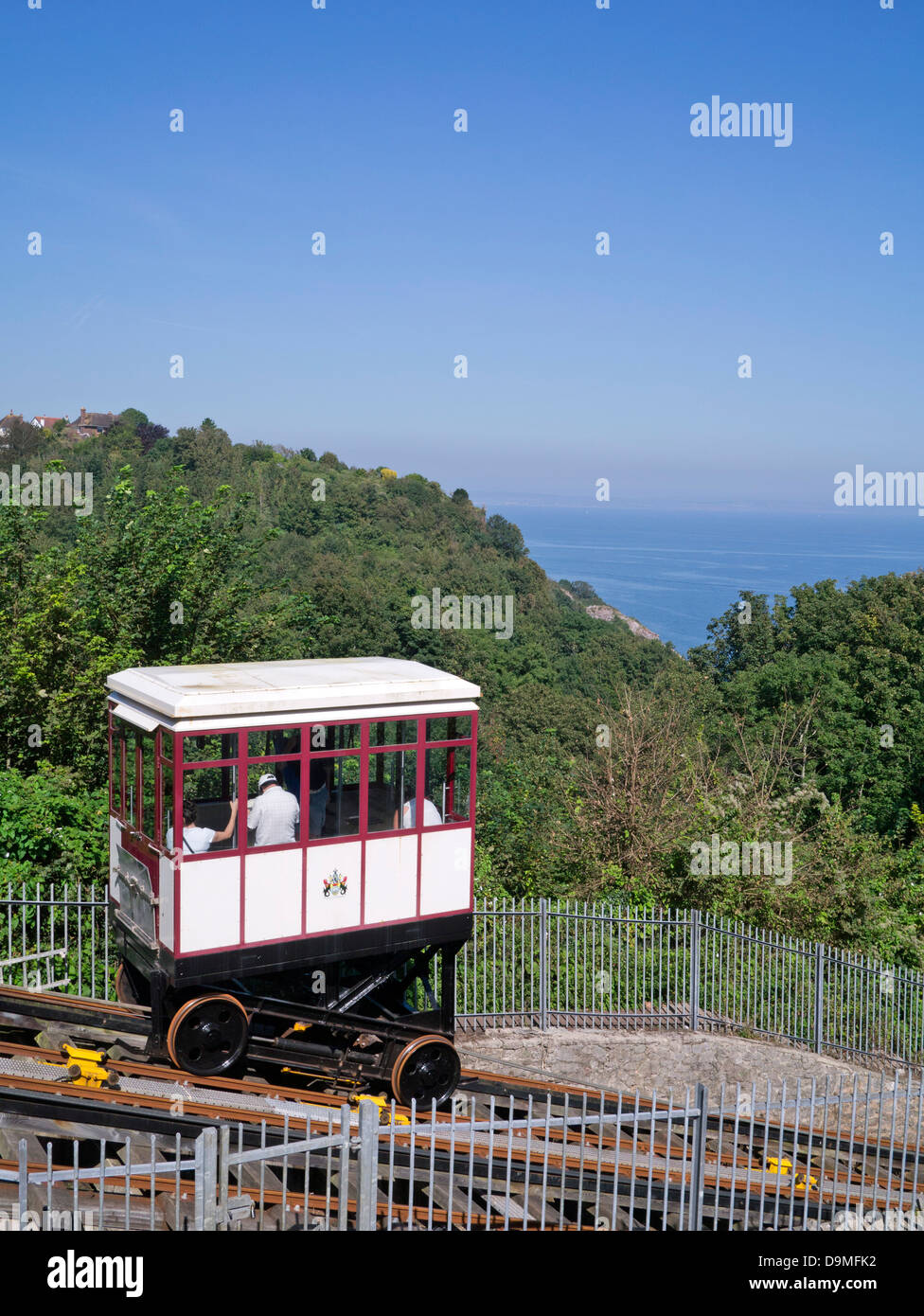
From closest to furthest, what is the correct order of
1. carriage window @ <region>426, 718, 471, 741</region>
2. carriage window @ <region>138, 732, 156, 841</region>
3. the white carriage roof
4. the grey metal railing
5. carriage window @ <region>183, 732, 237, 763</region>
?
the white carriage roof < carriage window @ <region>183, 732, 237, 763</region> < carriage window @ <region>138, 732, 156, 841</region> < carriage window @ <region>426, 718, 471, 741</region> < the grey metal railing

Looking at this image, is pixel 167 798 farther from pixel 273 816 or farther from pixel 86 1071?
pixel 86 1071

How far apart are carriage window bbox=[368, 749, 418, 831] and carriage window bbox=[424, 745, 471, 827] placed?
267mm

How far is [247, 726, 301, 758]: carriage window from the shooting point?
972 cm

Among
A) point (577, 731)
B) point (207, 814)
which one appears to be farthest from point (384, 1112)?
point (577, 731)

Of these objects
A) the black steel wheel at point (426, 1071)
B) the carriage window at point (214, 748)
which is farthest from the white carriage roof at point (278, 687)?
the black steel wheel at point (426, 1071)

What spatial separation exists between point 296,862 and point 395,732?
5.01 feet

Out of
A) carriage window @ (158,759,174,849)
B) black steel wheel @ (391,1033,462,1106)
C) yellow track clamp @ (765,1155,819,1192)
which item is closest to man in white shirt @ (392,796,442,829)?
black steel wheel @ (391,1033,462,1106)

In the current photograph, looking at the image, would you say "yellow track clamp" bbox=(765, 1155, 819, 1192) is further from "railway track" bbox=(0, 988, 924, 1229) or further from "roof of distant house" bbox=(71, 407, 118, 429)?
"roof of distant house" bbox=(71, 407, 118, 429)

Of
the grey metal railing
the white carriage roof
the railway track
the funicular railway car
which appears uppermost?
the white carriage roof

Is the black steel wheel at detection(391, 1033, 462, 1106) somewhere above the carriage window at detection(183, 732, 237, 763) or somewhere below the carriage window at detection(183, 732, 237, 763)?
below

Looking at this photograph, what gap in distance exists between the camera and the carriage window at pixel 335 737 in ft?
32.4

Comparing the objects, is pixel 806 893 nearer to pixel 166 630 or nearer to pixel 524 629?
pixel 166 630
